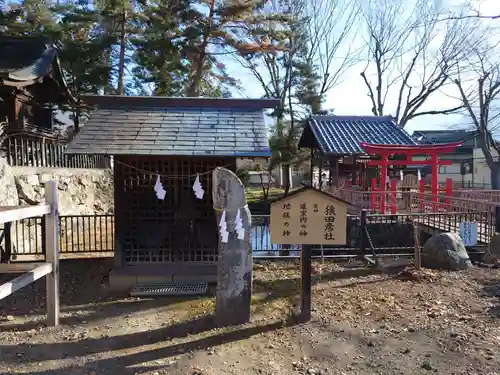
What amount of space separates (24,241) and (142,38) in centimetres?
1338

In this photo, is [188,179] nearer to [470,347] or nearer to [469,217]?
[470,347]

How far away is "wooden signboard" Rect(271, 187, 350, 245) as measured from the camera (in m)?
5.21

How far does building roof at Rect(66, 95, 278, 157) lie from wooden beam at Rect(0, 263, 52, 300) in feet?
7.30

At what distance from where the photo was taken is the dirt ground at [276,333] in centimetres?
413

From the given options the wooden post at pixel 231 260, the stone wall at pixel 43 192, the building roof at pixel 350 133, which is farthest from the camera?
the building roof at pixel 350 133

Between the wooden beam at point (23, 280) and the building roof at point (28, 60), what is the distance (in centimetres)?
1085

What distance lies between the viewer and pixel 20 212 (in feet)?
14.9

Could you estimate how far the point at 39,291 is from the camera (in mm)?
6797

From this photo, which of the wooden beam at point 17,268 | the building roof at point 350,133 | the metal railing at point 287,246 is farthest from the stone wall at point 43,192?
the building roof at point 350,133

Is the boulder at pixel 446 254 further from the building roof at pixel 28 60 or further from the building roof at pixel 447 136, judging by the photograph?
Result: the building roof at pixel 447 136

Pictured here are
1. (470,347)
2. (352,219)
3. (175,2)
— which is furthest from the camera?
(175,2)

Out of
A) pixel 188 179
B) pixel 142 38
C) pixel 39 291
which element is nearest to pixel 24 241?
pixel 39 291

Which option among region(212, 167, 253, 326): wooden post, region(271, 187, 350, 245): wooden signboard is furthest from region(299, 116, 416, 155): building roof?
region(212, 167, 253, 326): wooden post

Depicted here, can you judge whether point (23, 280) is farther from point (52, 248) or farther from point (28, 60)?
point (28, 60)
